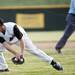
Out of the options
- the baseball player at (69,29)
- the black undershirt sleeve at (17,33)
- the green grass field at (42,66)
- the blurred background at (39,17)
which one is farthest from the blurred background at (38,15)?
the black undershirt sleeve at (17,33)

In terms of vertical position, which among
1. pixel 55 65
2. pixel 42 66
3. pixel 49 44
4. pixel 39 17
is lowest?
pixel 39 17

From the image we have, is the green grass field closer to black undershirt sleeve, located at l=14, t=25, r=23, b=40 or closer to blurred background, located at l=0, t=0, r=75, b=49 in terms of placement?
black undershirt sleeve, located at l=14, t=25, r=23, b=40

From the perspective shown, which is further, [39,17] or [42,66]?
[39,17]

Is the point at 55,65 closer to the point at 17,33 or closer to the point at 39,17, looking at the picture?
the point at 17,33

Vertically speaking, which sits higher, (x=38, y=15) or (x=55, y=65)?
(x=55, y=65)

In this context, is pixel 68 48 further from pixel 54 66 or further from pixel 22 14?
pixel 22 14

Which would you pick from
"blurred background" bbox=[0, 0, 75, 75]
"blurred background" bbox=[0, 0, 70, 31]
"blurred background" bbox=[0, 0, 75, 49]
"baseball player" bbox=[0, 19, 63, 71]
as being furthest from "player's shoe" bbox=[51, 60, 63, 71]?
"blurred background" bbox=[0, 0, 70, 31]

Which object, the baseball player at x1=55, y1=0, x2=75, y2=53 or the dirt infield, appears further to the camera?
the dirt infield

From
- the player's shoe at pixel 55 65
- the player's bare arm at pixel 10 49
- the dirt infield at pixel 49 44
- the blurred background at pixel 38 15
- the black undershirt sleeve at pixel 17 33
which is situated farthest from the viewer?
the blurred background at pixel 38 15

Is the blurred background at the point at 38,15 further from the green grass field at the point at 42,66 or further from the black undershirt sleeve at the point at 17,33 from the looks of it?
the black undershirt sleeve at the point at 17,33

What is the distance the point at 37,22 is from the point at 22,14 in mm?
729

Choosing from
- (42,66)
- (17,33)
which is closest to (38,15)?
(42,66)

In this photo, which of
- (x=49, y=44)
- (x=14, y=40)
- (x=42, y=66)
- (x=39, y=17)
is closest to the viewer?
(x=14, y=40)

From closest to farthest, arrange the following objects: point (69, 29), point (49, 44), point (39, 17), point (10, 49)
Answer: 1. point (10, 49)
2. point (69, 29)
3. point (49, 44)
4. point (39, 17)
